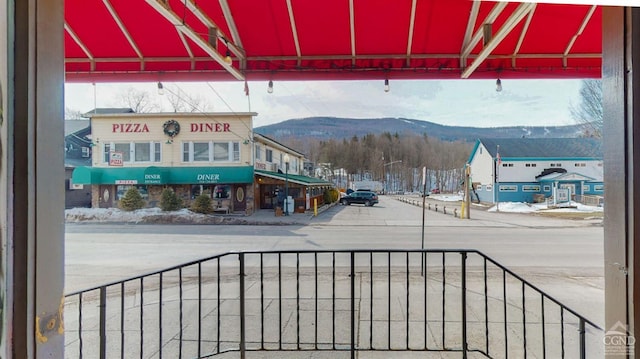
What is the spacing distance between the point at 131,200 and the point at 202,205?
4062mm

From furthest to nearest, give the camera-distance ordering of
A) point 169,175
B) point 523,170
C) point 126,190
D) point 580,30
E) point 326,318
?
1. point 523,170
2. point 126,190
3. point 169,175
4. point 326,318
5. point 580,30

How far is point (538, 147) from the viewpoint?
116ft

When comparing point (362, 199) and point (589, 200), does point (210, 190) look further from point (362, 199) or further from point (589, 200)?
point (589, 200)

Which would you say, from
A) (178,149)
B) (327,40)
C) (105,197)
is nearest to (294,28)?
(327,40)

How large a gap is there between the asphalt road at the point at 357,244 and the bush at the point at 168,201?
2671 millimetres

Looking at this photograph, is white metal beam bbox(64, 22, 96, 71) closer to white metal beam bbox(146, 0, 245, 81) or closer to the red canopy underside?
the red canopy underside

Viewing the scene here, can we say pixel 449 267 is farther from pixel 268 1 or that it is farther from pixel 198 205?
pixel 198 205

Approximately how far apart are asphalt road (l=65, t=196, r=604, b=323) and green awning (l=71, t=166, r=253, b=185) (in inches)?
142

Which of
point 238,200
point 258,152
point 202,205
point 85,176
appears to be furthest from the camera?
point 258,152

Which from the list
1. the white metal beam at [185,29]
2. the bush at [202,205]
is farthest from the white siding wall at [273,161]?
the white metal beam at [185,29]

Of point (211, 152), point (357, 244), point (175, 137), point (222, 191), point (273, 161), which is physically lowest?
point (357, 244)

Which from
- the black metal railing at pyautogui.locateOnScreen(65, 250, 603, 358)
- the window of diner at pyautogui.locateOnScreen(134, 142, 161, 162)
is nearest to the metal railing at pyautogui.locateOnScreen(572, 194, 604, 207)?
the black metal railing at pyautogui.locateOnScreen(65, 250, 603, 358)

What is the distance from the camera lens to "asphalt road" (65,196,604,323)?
22.3 feet

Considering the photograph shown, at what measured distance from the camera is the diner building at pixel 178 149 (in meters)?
19.7
